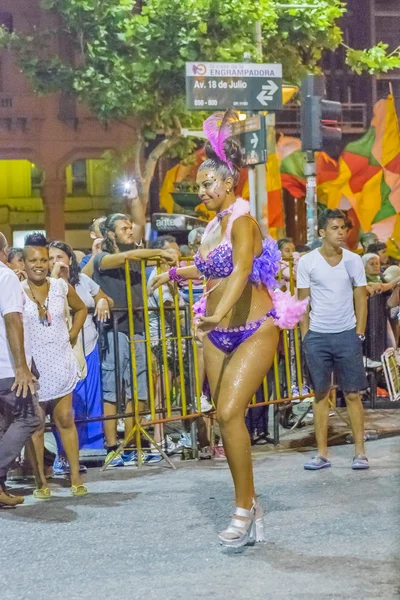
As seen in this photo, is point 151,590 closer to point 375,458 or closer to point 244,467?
point 244,467

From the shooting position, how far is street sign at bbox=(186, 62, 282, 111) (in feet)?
47.6

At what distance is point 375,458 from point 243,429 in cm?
286

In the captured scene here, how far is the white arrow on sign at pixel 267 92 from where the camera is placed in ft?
47.8

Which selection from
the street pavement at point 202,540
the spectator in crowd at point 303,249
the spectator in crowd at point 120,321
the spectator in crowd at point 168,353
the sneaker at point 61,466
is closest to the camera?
the street pavement at point 202,540

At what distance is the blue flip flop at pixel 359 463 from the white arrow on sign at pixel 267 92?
25.7 ft

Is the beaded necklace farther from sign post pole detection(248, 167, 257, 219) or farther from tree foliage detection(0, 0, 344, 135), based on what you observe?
tree foliage detection(0, 0, 344, 135)

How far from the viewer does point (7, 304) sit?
6.63m

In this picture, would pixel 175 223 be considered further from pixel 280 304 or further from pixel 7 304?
pixel 280 304

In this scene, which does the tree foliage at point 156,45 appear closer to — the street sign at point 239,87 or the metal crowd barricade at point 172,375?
the street sign at point 239,87

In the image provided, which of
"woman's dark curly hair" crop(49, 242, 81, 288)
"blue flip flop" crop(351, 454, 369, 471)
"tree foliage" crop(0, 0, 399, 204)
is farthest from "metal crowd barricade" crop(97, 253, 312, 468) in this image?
"tree foliage" crop(0, 0, 399, 204)

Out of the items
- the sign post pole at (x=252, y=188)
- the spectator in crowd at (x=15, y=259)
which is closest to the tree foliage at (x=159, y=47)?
the sign post pole at (x=252, y=188)

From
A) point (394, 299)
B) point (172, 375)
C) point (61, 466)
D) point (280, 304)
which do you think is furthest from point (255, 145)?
point (280, 304)

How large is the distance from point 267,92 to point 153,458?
7.35m

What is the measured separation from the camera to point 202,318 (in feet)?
17.5
